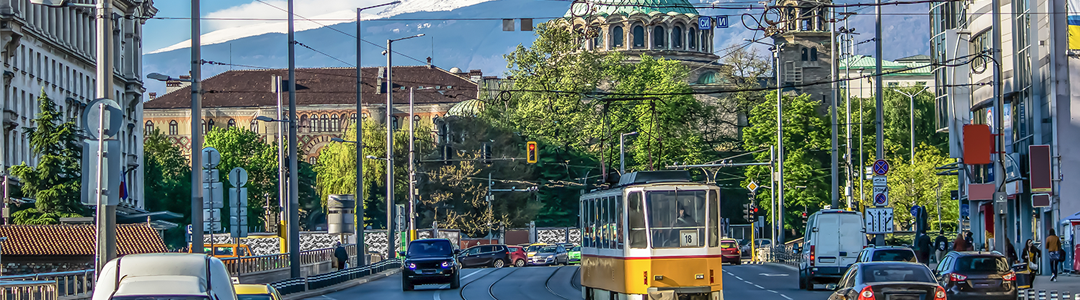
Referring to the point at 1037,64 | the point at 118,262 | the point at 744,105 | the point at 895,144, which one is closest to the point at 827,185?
the point at 895,144

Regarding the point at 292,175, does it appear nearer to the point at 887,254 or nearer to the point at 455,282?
the point at 455,282

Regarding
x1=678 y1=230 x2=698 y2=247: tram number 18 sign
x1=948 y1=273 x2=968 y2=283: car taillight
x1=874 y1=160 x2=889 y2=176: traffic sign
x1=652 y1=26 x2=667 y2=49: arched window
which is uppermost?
x1=652 y1=26 x2=667 y2=49: arched window

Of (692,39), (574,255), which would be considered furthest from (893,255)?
(692,39)

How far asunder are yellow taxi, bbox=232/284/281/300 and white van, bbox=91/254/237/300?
2.05 m

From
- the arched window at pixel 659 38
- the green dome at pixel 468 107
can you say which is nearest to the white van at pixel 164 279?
the green dome at pixel 468 107

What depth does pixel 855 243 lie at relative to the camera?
34.8 metres

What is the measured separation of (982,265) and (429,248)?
15.9m

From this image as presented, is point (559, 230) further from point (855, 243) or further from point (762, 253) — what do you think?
point (855, 243)

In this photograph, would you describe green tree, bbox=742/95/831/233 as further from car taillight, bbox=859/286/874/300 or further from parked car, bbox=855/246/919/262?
car taillight, bbox=859/286/874/300

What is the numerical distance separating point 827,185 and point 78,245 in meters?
54.8

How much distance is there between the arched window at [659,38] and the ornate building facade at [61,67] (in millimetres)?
53130

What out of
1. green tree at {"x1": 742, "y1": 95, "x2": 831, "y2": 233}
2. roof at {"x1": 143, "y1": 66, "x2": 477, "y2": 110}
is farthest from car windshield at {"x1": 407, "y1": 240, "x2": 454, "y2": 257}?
roof at {"x1": 143, "y1": 66, "x2": 477, "y2": 110}

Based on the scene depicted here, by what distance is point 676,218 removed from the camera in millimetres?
22703

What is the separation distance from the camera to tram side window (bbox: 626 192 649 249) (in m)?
22.5
